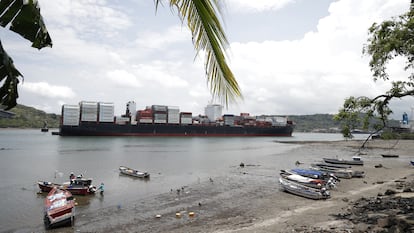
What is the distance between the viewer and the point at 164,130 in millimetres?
75562

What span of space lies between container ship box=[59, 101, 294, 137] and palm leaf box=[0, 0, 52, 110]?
193 feet

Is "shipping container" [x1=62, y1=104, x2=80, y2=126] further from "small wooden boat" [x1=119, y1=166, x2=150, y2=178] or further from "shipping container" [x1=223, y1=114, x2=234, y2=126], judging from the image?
"small wooden boat" [x1=119, y1=166, x2=150, y2=178]

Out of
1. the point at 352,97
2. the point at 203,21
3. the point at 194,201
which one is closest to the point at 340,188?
the point at 194,201

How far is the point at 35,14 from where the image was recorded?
1937mm

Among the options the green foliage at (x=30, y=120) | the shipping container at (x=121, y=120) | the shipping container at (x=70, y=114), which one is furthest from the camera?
the green foliage at (x=30, y=120)

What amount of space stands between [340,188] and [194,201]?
8.26 meters

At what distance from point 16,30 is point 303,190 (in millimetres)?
14132

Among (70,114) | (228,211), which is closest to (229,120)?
(70,114)

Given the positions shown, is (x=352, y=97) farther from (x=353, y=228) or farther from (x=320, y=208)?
(x=320, y=208)

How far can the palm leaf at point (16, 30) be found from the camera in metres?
1.87

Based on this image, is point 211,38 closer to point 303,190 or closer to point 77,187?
point 303,190

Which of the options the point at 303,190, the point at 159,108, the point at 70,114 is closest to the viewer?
the point at 303,190

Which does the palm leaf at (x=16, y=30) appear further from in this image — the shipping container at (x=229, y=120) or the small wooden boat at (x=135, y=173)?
the shipping container at (x=229, y=120)

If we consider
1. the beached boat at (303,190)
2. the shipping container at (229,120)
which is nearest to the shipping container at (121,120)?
the shipping container at (229,120)
